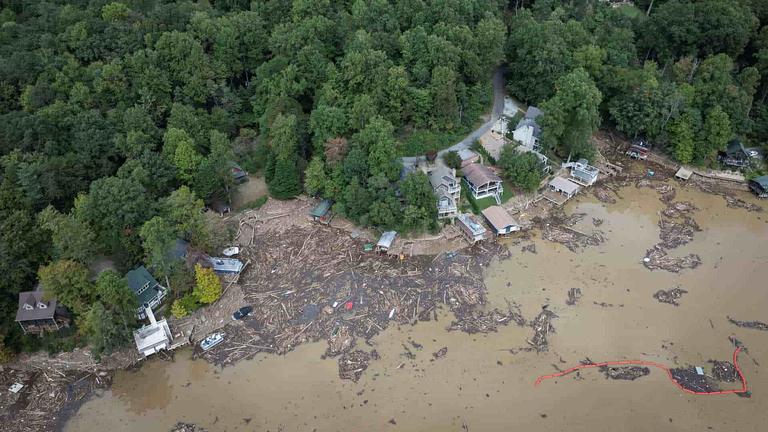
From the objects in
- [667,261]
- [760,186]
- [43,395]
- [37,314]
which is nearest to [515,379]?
[667,261]

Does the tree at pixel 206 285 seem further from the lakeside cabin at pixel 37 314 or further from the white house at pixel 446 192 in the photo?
the white house at pixel 446 192

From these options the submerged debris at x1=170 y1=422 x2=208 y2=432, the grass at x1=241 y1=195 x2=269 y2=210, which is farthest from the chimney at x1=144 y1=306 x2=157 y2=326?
the grass at x1=241 y1=195 x2=269 y2=210

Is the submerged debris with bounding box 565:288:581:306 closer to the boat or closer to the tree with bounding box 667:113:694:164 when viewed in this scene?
the tree with bounding box 667:113:694:164

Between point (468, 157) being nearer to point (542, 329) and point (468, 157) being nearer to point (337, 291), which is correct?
point (542, 329)

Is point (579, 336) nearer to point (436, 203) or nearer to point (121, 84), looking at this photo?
point (436, 203)

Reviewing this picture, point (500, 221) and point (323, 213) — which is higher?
point (500, 221)

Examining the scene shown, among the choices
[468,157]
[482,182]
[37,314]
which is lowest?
[37,314]

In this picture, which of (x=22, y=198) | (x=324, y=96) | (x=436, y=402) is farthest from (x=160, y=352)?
(x=324, y=96)

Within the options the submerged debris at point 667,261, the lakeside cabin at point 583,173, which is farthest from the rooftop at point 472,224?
the submerged debris at point 667,261
